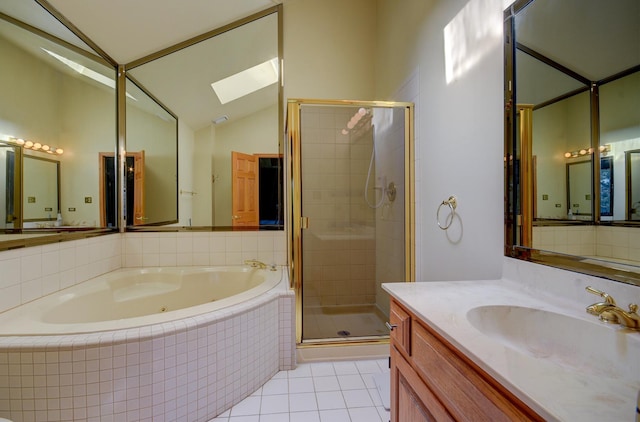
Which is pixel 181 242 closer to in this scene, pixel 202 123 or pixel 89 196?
pixel 89 196

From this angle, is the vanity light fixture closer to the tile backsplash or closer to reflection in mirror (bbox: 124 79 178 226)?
reflection in mirror (bbox: 124 79 178 226)

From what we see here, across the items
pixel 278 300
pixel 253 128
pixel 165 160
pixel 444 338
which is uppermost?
pixel 253 128

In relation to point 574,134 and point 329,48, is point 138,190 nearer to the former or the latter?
point 329,48

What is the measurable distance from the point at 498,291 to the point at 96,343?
65.8 inches

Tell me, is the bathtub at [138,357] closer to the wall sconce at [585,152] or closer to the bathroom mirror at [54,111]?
the bathroom mirror at [54,111]

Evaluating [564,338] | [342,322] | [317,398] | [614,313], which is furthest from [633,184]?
[342,322]

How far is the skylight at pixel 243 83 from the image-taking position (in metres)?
2.77

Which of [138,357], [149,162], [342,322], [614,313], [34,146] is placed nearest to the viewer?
[614,313]

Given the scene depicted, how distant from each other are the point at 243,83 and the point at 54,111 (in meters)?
1.48

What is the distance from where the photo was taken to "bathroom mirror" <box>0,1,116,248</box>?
164 cm

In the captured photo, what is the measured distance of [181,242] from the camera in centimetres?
258

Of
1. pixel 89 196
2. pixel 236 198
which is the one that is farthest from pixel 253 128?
pixel 89 196

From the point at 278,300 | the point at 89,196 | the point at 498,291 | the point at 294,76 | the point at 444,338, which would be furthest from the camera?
the point at 294,76

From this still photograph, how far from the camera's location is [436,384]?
78 cm
